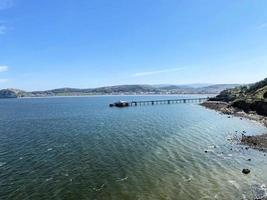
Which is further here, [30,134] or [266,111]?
[266,111]

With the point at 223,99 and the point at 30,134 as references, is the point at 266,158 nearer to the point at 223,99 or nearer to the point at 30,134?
the point at 30,134

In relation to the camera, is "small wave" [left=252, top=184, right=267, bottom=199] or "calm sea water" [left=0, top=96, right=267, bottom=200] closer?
"small wave" [left=252, top=184, right=267, bottom=199]

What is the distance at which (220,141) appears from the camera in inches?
2621

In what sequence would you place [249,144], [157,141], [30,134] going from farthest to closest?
[30,134] → [157,141] → [249,144]

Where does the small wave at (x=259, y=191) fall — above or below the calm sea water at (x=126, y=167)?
below

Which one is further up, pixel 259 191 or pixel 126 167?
pixel 126 167

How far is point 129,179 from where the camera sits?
39.8m

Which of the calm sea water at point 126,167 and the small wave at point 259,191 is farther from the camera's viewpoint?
the calm sea water at point 126,167

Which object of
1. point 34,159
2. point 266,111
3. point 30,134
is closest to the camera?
point 34,159

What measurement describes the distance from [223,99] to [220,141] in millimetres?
139728

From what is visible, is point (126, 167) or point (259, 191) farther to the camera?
point (126, 167)

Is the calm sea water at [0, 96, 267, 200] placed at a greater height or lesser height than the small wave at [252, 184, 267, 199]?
greater


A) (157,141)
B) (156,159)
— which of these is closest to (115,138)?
(157,141)

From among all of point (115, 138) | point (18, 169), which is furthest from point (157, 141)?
point (18, 169)
